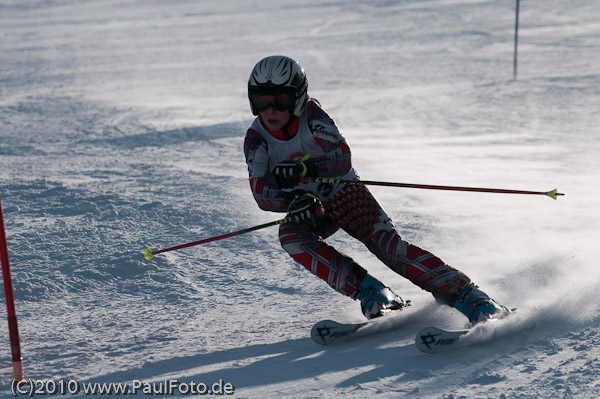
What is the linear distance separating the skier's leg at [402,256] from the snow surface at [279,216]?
0.13 metres

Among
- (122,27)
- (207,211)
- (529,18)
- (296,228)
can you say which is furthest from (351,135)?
(122,27)

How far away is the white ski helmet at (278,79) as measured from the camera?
12.4 feet

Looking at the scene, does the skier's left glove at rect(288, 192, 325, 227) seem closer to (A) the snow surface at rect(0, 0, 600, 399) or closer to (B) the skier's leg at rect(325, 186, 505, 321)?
(B) the skier's leg at rect(325, 186, 505, 321)

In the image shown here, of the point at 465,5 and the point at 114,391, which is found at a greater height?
the point at 465,5

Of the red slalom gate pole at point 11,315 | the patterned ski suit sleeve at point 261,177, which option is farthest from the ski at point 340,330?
the red slalom gate pole at point 11,315

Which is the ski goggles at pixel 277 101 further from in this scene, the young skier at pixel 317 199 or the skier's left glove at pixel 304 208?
the skier's left glove at pixel 304 208

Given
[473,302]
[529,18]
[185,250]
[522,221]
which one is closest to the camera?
[473,302]

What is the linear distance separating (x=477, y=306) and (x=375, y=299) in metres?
0.45

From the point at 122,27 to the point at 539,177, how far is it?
17.6 m

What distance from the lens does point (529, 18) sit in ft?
66.9

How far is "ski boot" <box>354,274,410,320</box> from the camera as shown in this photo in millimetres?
3678

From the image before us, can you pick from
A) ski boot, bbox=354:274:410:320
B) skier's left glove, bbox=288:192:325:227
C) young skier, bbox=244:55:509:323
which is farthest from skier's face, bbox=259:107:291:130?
ski boot, bbox=354:274:410:320

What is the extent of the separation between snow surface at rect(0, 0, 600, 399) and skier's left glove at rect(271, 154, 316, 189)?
0.68 meters

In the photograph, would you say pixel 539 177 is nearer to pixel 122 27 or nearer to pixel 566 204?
pixel 566 204
